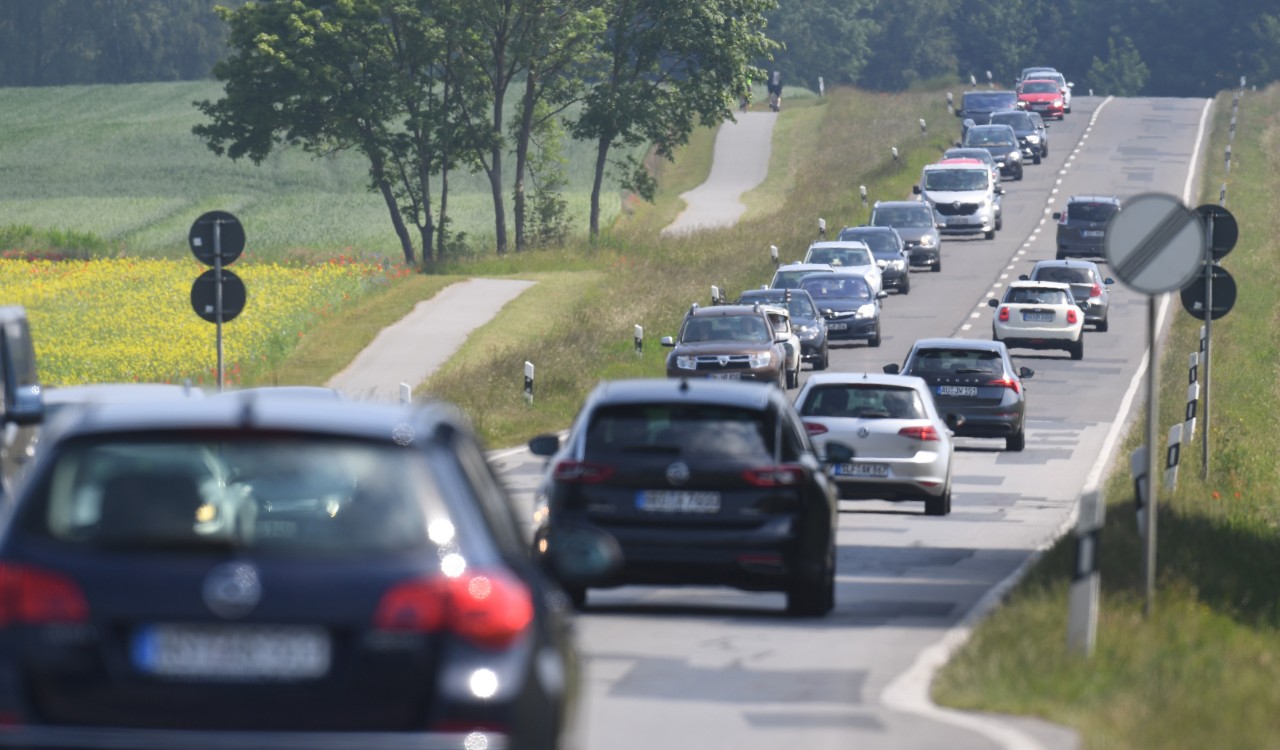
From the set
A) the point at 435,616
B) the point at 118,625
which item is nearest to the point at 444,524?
the point at 435,616

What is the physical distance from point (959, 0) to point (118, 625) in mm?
161218

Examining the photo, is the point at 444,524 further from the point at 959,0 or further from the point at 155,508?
the point at 959,0

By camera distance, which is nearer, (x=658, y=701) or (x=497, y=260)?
(x=658, y=701)

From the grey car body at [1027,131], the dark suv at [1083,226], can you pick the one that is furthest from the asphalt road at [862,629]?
the grey car body at [1027,131]

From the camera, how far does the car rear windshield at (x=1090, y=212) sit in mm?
58812

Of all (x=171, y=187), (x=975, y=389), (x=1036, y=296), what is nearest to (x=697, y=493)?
(x=975, y=389)

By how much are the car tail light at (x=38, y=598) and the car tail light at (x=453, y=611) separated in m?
0.82

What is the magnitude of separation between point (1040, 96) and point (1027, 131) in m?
14.9

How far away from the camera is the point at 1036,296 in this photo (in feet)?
146

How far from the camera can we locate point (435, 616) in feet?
21.7

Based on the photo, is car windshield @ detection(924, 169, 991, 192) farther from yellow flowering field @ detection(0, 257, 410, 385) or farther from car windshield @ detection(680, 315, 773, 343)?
car windshield @ detection(680, 315, 773, 343)

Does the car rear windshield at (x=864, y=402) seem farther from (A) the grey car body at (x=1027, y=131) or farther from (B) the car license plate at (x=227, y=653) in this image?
(A) the grey car body at (x=1027, y=131)

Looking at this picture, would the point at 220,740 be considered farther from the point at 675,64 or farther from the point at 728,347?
the point at 675,64

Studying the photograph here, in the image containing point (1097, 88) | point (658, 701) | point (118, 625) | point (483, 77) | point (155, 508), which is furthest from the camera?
point (1097, 88)
